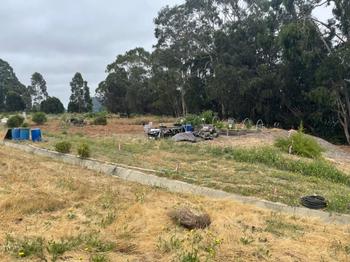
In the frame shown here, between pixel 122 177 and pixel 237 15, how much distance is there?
82.9ft

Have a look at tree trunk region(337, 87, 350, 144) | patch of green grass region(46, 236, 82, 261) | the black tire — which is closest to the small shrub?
patch of green grass region(46, 236, 82, 261)

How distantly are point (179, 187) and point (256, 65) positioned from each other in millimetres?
22685

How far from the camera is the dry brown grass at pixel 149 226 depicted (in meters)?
4.39

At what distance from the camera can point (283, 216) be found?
6.15 metres

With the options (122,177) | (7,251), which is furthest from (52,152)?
(7,251)

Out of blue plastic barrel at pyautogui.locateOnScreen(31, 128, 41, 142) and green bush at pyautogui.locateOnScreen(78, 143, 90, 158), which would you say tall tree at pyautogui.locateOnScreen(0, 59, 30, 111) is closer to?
blue plastic barrel at pyautogui.locateOnScreen(31, 128, 41, 142)

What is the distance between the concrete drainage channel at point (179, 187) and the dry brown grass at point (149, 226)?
472mm

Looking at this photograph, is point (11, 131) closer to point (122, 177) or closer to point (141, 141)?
point (141, 141)

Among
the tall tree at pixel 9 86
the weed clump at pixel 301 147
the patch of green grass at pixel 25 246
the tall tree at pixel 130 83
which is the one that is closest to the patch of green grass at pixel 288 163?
the weed clump at pixel 301 147

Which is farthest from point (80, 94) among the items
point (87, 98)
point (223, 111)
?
point (223, 111)

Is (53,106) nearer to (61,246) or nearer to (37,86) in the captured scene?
(37,86)

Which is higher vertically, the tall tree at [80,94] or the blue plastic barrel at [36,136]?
the tall tree at [80,94]

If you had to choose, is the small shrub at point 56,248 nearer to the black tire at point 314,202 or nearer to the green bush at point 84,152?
the black tire at point 314,202

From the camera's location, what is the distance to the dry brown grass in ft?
14.4
